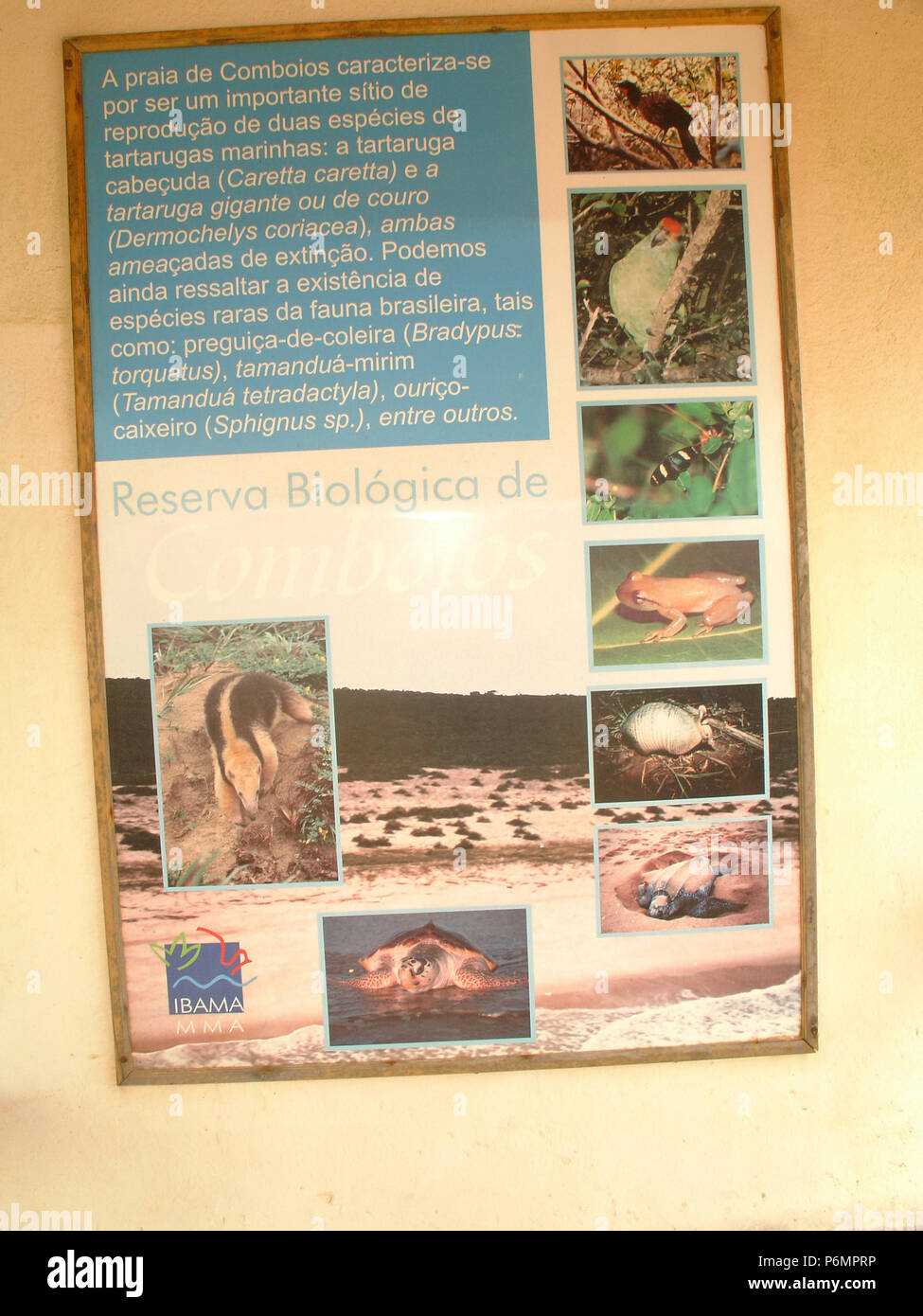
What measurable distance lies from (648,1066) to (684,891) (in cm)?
45

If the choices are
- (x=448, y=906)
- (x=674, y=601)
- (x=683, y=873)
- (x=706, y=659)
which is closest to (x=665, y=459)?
(x=674, y=601)

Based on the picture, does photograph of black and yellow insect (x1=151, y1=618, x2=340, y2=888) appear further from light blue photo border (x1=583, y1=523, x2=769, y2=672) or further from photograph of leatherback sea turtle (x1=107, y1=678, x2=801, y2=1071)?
light blue photo border (x1=583, y1=523, x2=769, y2=672)

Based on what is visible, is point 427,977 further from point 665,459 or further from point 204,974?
point 665,459

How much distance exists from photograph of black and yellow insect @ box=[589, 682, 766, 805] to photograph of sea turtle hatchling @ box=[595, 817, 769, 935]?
0.09 meters

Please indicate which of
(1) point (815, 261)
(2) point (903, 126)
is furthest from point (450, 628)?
(2) point (903, 126)

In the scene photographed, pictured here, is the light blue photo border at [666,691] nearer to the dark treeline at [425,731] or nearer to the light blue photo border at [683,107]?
the dark treeline at [425,731]

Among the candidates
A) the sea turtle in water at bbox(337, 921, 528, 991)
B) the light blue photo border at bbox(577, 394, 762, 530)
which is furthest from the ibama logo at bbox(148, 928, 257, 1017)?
the light blue photo border at bbox(577, 394, 762, 530)

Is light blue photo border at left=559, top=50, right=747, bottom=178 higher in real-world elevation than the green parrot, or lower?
higher

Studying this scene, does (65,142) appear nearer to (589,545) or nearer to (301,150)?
(301,150)

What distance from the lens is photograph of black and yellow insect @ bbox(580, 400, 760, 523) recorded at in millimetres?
1534

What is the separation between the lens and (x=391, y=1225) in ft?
5.23

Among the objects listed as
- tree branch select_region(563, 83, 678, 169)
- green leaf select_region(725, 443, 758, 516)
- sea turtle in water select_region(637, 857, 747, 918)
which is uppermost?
tree branch select_region(563, 83, 678, 169)

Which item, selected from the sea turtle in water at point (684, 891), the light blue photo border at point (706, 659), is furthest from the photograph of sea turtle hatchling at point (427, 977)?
the light blue photo border at point (706, 659)

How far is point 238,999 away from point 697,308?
199cm
